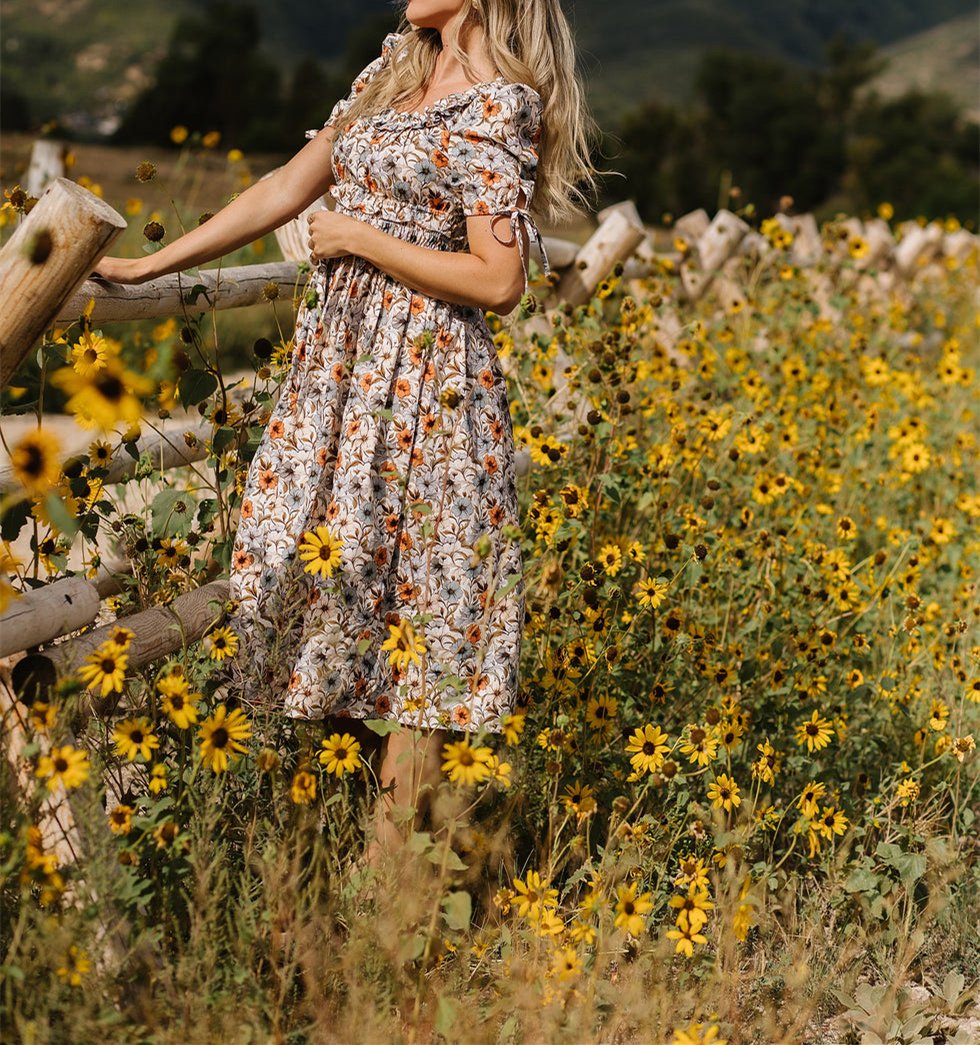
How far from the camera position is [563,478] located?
131 inches

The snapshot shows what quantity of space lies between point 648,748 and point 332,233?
3.81 ft

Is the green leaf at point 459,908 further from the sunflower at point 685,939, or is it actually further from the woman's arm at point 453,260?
the woman's arm at point 453,260

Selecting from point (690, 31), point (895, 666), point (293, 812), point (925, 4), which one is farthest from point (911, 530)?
point (925, 4)

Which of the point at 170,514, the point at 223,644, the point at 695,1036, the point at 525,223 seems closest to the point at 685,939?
the point at 695,1036

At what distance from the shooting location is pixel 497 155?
2209mm

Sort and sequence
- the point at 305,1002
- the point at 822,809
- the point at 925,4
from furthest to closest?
the point at 925,4, the point at 822,809, the point at 305,1002

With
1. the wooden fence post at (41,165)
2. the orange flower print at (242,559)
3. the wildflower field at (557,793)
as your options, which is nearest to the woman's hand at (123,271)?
the wildflower field at (557,793)

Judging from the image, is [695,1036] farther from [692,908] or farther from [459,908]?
[459,908]

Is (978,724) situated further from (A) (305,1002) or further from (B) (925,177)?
(B) (925,177)

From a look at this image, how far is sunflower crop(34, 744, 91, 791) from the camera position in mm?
1621

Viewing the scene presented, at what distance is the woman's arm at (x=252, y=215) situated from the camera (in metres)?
2.31

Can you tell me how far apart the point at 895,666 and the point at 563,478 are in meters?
1.08

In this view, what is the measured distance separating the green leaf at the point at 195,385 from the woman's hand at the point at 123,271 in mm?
204

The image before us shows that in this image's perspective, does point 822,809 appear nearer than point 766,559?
Yes
